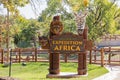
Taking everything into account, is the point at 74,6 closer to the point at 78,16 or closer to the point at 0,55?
the point at 78,16

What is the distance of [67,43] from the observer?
55.5ft

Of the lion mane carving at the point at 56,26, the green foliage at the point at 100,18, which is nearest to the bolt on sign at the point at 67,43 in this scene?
the lion mane carving at the point at 56,26

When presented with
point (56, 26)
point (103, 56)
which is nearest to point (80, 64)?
point (56, 26)

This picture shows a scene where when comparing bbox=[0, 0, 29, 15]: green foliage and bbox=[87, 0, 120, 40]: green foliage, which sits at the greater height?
bbox=[87, 0, 120, 40]: green foliage

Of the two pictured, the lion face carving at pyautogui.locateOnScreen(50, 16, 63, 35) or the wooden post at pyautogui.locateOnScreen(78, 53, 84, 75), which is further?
the wooden post at pyautogui.locateOnScreen(78, 53, 84, 75)

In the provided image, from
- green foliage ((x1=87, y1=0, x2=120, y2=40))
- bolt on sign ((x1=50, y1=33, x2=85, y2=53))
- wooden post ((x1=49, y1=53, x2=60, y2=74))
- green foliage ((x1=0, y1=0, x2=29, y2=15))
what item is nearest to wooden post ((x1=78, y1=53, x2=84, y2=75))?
bolt on sign ((x1=50, y1=33, x2=85, y2=53))

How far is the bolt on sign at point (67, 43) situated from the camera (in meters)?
16.8

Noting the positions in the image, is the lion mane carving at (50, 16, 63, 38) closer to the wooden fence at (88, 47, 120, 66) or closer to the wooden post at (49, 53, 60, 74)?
the wooden post at (49, 53, 60, 74)

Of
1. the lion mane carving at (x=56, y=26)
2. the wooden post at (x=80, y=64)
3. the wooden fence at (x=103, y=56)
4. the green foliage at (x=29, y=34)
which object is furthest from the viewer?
the green foliage at (x=29, y=34)

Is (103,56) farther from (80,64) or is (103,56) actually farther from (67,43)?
(67,43)

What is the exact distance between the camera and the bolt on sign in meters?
16.8

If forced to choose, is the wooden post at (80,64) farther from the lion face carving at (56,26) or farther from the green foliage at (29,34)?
the green foliage at (29,34)

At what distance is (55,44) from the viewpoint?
663 inches

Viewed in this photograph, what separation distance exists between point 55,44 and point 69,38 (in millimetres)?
745
